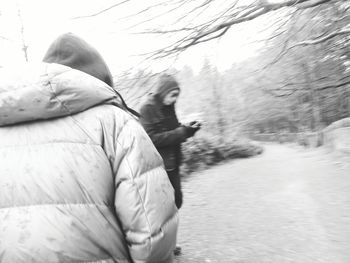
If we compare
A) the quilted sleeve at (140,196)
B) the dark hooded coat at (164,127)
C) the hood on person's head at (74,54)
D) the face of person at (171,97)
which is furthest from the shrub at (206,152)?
the quilted sleeve at (140,196)

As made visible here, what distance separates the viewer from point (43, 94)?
120cm

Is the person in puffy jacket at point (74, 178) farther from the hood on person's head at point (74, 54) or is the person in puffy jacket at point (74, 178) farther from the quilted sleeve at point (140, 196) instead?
the hood on person's head at point (74, 54)

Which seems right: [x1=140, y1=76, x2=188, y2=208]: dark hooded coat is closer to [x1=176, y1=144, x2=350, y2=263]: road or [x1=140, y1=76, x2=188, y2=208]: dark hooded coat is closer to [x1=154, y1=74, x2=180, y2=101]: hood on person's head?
[x1=154, y1=74, x2=180, y2=101]: hood on person's head

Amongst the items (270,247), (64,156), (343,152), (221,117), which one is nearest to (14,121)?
(64,156)

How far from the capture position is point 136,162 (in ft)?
3.96

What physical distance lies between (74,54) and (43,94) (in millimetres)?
359

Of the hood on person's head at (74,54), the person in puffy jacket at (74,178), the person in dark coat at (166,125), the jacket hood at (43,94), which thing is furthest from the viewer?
the person in dark coat at (166,125)

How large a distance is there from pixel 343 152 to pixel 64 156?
11.5 metres

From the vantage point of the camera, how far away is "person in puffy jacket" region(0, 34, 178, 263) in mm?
1096

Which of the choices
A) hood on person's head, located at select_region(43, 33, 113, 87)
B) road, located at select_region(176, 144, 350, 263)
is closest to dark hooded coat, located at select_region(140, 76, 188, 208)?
road, located at select_region(176, 144, 350, 263)

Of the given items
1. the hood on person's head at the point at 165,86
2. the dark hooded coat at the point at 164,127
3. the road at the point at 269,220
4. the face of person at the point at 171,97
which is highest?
the hood on person's head at the point at 165,86

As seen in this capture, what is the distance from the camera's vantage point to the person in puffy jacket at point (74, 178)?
1.10m

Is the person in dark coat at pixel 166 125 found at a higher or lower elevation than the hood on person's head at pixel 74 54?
lower

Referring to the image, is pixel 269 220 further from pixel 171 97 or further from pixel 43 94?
pixel 43 94
